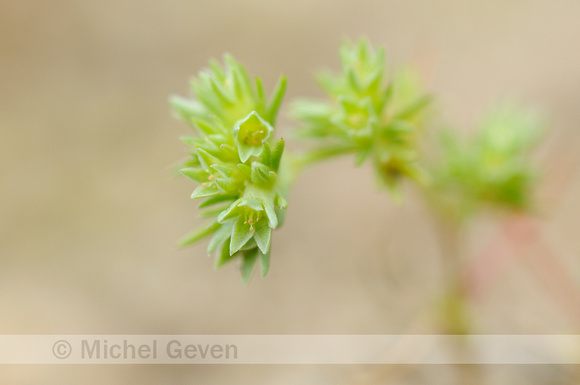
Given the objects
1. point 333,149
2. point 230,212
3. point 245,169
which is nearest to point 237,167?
point 245,169

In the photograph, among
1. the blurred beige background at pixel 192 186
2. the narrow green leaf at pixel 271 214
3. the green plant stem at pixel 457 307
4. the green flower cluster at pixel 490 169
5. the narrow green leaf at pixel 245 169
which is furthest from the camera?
the blurred beige background at pixel 192 186

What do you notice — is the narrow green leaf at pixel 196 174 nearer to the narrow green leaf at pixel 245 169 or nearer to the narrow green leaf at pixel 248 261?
the narrow green leaf at pixel 245 169

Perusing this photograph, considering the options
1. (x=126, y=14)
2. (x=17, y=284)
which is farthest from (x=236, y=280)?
(x=126, y=14)

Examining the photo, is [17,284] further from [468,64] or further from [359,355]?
[468,64]

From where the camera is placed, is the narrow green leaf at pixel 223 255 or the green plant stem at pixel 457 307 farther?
the green plant stem at pixel 457 307

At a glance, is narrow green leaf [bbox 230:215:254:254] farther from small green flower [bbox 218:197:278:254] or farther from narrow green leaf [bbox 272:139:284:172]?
narrow green leaf [bbox 272:139:284:172]

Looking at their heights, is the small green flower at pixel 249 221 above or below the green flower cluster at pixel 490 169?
below

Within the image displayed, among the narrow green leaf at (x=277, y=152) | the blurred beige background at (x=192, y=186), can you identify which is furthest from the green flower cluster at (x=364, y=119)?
the blurred beige background at (x=192, y=186)
